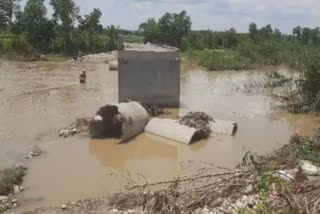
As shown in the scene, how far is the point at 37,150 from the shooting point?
9.99m

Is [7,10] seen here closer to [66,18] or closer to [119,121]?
[66,18]

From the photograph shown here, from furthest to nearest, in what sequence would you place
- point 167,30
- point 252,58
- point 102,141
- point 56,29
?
point 167,30
point 56,29
point 252,58
point 102,141

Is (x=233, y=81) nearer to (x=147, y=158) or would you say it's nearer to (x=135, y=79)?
(x=135, y=79)

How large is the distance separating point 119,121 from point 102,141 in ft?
2.16

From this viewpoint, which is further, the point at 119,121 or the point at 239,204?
the point at 119,121

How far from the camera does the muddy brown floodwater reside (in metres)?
8.32

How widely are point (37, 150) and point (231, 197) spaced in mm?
5622

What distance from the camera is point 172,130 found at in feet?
35.9

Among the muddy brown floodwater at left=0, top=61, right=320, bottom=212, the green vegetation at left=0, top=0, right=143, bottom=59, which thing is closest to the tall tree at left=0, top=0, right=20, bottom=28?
the green vegetation at left=0, top=0, right=143, bottom=59

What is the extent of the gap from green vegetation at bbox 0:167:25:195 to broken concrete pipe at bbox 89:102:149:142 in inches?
110

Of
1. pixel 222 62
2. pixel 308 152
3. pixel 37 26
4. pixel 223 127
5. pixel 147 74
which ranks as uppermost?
pixel 37 26

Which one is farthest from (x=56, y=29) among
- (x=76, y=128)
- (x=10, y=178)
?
(x=10, y=178)

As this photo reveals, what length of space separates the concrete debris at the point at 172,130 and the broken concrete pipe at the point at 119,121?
288mm

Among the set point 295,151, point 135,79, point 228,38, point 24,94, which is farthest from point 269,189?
point 228,38
